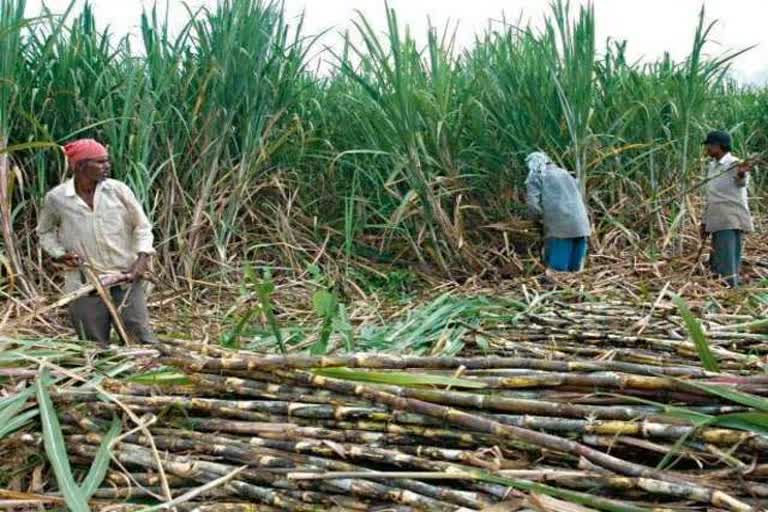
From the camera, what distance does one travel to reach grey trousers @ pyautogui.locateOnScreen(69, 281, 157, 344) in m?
3.46

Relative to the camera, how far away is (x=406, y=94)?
495 cm

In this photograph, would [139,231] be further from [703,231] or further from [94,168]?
[703,231]

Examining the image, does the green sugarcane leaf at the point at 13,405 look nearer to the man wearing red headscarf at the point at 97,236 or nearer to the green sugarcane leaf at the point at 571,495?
the green sugarcane leaf at the point at 571,495

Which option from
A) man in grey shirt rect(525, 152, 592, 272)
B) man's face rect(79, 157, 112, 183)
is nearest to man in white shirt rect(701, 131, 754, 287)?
man in grey shirt rect(525, 152, 592, 272)

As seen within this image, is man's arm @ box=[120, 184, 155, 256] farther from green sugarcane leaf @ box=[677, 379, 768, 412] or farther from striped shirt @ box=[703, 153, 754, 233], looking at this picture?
striped shirt @ box=[703, 153, 754, 233]

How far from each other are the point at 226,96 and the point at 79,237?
1.68m

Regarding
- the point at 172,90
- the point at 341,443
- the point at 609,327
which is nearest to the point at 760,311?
the point at 609,327

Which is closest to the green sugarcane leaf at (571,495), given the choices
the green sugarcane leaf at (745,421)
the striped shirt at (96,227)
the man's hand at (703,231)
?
the green sugarcane leaf at (745,421)

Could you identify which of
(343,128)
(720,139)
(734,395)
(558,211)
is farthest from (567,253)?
(734,395)

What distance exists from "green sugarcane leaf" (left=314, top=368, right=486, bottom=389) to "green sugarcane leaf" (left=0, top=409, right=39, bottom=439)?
0.66 metres

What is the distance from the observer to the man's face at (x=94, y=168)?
10.8 ft

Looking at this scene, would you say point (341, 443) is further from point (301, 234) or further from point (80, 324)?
point (301, 234)

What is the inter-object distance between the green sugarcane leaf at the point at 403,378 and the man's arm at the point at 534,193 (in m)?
3.44

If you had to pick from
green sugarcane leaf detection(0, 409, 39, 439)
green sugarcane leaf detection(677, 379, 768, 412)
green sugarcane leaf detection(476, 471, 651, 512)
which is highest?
green sugarcane leaf detection(677, 379, 768, 412)
